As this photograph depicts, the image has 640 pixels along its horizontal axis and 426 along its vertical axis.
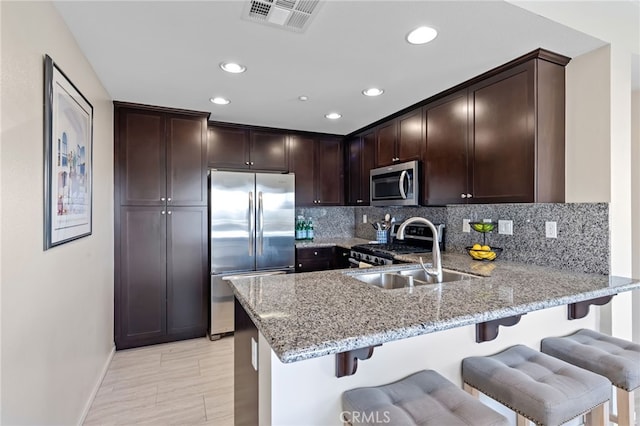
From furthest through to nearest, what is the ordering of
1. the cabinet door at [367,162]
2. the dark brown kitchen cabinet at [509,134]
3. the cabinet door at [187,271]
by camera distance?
the cabinet door at [367,162] < the cabinet door at [187,271] < the dark brown kitchen cabinet at [509,134]

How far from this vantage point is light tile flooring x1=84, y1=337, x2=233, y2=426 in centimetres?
206

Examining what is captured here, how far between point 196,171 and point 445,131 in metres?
2.40

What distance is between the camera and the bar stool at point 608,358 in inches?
55.0

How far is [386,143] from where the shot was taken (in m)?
3.44

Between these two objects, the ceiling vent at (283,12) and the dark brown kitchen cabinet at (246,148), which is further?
the dark brown kitchen cabinet at (246,148)

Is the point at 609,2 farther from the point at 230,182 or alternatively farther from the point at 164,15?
the point at 230,182

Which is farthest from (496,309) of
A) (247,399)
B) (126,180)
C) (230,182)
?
(126,180)

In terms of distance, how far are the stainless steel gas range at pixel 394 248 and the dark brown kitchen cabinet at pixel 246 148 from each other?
140 cm

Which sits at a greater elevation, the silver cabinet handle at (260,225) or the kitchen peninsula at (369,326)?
the silver cabinet handle at (260,225)

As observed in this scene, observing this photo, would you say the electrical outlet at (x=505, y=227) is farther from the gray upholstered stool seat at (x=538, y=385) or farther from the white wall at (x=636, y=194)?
the gray upholstered stool seat at (x=538, y=385)

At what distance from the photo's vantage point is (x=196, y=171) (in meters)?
3.28

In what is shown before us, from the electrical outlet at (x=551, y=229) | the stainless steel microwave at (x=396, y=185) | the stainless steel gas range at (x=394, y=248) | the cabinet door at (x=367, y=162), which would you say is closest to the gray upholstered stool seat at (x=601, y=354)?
the electrical outlet at (x=551, y=229)

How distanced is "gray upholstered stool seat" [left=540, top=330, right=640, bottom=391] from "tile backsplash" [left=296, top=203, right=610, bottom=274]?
455mm

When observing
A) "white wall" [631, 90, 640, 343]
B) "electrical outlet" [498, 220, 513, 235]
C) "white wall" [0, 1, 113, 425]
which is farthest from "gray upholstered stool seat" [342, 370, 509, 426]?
"white wall" [631, 90, 640, 343]
